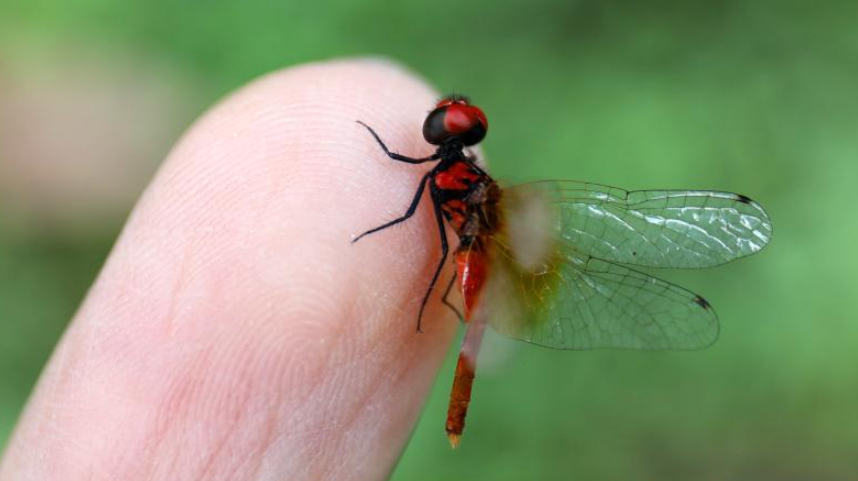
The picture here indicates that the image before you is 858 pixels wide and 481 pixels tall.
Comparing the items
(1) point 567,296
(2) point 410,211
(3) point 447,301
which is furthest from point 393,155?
(1) point 567,296

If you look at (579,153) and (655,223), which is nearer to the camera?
(655,223)

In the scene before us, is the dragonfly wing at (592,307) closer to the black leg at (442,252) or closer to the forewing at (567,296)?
the forewing at (567,296)

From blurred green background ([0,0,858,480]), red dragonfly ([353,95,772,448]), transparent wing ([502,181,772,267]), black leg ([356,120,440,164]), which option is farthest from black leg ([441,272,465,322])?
black leg ([356,120,440,164])

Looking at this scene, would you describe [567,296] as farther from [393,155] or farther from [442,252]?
[393,155]

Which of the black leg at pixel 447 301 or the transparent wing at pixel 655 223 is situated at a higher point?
the transparent wing at pixel 655 223

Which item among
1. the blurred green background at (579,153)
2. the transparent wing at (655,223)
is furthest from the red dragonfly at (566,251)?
the blurred green background at (579,153)

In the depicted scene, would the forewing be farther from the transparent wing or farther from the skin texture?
the skin texture
